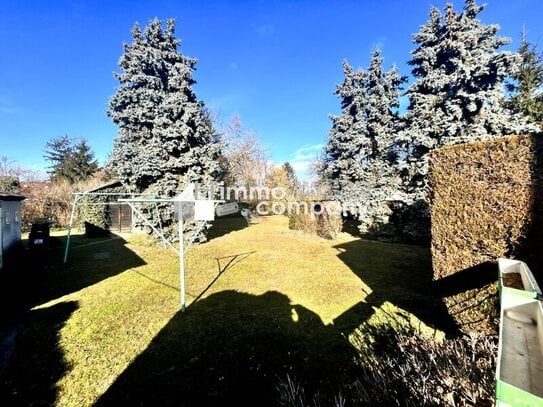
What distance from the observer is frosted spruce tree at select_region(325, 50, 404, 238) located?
39.0 feet

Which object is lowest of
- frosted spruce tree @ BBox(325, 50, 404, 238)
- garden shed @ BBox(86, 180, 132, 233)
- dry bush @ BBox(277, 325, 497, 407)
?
dry bush @ BBox(277, 325, 497, 407)

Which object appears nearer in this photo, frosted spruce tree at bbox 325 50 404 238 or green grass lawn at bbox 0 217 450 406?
green grass lawn at bbox 0 217 450 406

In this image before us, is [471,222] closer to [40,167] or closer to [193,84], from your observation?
[193,84]

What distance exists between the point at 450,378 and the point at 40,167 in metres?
40.1

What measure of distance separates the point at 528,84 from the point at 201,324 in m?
17.7

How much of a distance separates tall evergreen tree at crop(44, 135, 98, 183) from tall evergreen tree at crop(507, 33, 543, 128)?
3356 centimetres

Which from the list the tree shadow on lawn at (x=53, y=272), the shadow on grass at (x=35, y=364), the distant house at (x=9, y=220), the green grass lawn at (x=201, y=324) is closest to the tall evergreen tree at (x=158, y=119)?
the tree shadow on lawn at (x=53, y=272)

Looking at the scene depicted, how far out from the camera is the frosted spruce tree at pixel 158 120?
10.1m

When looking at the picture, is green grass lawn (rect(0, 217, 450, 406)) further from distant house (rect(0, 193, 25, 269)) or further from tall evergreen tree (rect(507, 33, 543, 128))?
tall evergreen tree (rect(507, 33, 543, 128))

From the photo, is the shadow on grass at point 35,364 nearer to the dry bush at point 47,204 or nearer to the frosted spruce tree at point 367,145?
the frosted spruce tree at point 367,145

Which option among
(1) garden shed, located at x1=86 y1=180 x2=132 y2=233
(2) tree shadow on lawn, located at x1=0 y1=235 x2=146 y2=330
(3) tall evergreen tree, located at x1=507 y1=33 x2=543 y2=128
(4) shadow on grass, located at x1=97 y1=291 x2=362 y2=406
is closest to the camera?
(4) shadow on grass, located at x1=97 y1=291 x2=362 y2=406

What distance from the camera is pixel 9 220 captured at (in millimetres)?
8641

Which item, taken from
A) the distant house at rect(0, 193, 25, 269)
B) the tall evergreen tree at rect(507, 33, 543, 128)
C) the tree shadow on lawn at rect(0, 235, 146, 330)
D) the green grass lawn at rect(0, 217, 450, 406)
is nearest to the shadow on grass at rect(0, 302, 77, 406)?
the green grass lawn at rect(0, 217, 450, 406)

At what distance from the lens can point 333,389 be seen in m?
2.71
